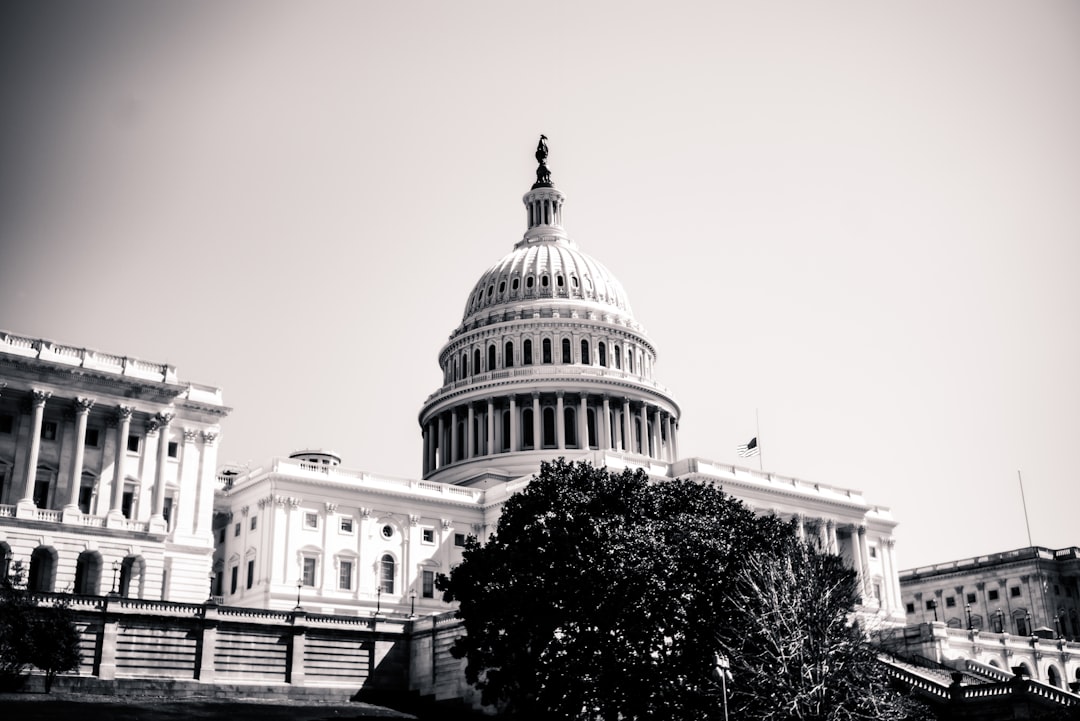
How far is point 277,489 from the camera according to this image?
93938 mm

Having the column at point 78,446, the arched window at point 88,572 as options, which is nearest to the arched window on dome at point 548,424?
the column at point 78,446

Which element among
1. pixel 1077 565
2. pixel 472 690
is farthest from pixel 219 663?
pixel 1077 565

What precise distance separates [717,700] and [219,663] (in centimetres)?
2806

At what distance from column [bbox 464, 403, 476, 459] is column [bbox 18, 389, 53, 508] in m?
58.7

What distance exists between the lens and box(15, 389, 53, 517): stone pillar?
72.2m

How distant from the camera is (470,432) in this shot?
130875 millimetres

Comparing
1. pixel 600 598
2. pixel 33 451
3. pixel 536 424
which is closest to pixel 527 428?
pixel 536 424

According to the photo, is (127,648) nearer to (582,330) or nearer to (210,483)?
A: (210,483)

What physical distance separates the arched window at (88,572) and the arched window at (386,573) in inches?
1094

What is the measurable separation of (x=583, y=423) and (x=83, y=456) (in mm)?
59547

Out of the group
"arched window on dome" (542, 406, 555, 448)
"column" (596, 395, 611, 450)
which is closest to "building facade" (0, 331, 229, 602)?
"arched window on dome" (542, 406, 555, 448)

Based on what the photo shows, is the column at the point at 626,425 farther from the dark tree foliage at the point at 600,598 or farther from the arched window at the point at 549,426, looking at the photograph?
the dark tree foliage at the point at 600,598

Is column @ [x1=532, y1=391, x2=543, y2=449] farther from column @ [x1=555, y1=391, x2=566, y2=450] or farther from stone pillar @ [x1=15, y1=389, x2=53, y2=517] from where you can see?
stone pillar @ [x1=15, y1=389, x2=53, y2=517]

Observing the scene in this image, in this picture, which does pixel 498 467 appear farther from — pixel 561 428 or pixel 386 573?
pixel 386 573
